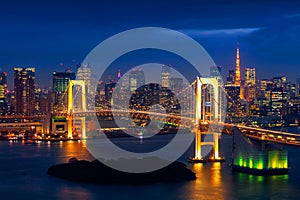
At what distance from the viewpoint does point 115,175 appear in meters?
12.3

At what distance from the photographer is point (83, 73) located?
107 ft

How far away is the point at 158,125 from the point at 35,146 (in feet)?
26.7

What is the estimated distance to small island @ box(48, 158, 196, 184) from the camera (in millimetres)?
12211

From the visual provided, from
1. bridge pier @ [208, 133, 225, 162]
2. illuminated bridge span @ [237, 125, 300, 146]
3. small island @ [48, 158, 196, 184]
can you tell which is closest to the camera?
small island @ [48, 158, 196, 184]

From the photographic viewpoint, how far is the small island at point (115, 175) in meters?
12.2

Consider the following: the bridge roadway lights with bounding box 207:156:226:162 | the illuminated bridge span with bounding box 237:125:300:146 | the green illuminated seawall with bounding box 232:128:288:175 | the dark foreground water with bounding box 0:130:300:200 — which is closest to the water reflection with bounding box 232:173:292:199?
the dark foreground water with bounding box 0:130:300:200

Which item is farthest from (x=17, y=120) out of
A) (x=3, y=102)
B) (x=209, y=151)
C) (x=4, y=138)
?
(x=209, y=151)

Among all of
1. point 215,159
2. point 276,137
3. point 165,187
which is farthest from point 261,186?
point 215,159

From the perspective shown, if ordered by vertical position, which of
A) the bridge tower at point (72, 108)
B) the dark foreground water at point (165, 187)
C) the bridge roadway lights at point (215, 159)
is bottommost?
the dark foreground water at point (165, 187)

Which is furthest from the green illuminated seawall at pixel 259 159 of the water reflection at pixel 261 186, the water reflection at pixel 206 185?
the water reflection at pixel 206 185

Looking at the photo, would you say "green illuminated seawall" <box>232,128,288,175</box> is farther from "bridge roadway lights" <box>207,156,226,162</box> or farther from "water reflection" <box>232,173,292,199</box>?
"bridge roadway lights" <box>207,156,226,162</box>

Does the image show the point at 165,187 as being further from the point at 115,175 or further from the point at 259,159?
the point at 259,159

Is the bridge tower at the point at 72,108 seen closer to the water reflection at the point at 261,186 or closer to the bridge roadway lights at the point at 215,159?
the bridge roadway lights at the point at 215,159

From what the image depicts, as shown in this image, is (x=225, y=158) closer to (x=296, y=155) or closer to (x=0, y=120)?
(x=296, y=155)
